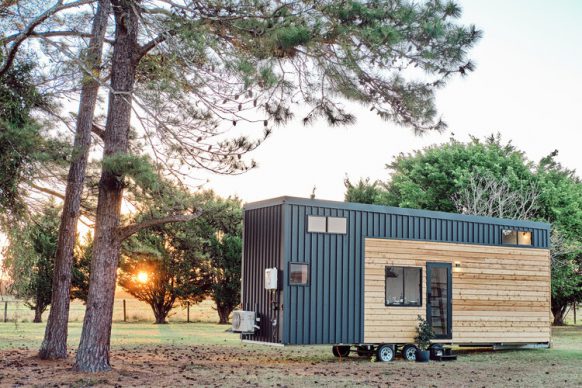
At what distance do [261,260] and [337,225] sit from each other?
1.38 metres

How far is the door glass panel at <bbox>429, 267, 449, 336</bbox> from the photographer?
13.1 m

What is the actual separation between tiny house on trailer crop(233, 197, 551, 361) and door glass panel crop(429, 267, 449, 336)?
2 centimetres

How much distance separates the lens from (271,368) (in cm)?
1098

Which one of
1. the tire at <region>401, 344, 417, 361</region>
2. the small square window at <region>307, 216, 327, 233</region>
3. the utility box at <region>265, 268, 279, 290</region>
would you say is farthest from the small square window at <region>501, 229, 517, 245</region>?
the utility box at <region>265, 268, 279, 290</region>

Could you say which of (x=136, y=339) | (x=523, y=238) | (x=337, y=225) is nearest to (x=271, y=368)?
(x=337, y=225)

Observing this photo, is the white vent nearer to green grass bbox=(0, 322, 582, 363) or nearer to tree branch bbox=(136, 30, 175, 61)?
green grass bbox=(0, 322, 582, 363)

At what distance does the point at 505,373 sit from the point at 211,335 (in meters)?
9.56

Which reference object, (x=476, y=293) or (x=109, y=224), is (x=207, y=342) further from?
(x=109, y=224)

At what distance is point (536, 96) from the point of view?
16.8 metres

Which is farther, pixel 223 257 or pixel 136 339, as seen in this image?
pixel 223 257

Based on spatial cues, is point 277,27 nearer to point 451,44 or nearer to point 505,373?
point 451,44

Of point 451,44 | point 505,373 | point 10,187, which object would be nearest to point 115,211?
point 10,187

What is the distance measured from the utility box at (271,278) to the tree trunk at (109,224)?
251 cm

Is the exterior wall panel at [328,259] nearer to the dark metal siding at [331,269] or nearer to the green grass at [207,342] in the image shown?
the dark metal siding at [331,269]
